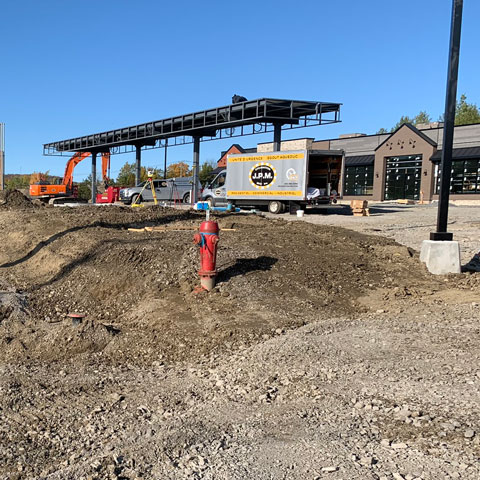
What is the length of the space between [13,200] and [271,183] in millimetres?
11810

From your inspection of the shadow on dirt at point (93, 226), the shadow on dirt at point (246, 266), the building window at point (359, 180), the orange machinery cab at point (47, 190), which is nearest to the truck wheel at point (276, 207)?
the shadow on dirt at point (93, 226)

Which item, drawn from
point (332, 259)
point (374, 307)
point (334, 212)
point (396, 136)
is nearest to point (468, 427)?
point (374, 307)

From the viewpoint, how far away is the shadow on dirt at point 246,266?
7.45m

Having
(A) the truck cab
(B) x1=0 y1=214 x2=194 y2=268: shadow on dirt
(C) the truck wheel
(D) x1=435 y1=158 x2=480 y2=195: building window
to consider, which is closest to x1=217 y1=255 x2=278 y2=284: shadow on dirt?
(B) x1=0 y1=214 x2=194 y2=268: shadow on dirt

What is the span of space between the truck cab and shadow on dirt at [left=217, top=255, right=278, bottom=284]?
19.2 m

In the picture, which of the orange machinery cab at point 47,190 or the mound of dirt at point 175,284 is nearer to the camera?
the mound of dirt at point 175,284

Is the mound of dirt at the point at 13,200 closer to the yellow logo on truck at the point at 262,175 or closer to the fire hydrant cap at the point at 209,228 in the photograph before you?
the yellow logo on truck at the point at 262,175

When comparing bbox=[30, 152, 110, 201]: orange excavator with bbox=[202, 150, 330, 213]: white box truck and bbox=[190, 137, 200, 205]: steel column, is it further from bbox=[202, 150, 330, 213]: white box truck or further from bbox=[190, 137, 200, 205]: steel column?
bbox=[202, 150, 330, 213]: white box truck

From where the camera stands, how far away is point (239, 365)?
4789 mm

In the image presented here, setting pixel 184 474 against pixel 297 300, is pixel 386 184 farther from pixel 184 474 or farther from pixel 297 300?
pixel 184 474

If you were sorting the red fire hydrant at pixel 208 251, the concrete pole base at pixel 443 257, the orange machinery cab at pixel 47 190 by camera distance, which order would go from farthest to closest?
the orange machinery cab at pixel 47 190 → the concrete pole base at pixel 443 257 → the red fire hydrant at pixel 208 251

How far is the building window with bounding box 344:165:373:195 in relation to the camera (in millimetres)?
45625

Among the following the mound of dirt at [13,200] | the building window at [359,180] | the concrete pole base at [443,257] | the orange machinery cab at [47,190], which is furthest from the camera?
the building window at [359,180]

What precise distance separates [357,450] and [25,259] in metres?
9.02
